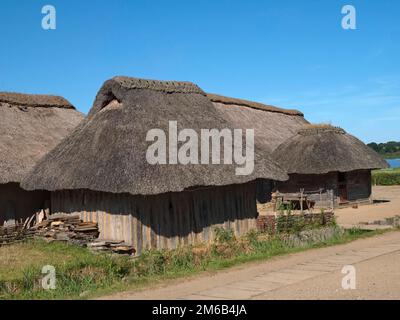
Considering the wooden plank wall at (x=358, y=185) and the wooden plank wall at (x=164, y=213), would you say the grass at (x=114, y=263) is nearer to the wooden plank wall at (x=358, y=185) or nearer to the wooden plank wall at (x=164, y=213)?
the wooden plank wall at (x=164, y=213)

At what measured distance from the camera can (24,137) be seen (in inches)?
791

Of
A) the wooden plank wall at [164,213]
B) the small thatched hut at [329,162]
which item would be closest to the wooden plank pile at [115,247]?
the wooden plank wall at [164,213]

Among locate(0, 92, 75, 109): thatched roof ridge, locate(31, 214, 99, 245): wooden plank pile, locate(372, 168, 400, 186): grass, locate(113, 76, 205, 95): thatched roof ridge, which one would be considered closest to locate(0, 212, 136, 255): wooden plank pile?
locate(31, 214, 99, 245): wooden plank pile

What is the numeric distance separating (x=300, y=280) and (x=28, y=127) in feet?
49.1

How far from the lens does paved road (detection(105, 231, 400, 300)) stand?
8469 millimetres

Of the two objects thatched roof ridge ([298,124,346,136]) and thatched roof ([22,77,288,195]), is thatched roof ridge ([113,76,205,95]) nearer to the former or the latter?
thatched roof ([22,77,288,195])

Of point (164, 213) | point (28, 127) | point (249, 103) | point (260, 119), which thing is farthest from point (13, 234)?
point (249, 103)

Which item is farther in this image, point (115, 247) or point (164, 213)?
point (164, 213)

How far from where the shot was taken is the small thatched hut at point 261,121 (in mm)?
30328

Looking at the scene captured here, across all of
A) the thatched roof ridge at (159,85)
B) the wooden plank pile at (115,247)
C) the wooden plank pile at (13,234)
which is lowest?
the wooden plank pile at (115,247)

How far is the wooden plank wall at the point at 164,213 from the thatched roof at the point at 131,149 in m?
0.81

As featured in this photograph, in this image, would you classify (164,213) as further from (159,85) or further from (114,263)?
(159,85)

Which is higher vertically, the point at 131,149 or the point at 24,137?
the point at 24,137
